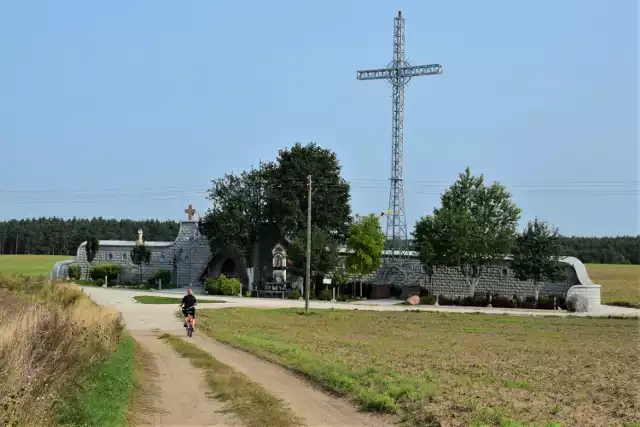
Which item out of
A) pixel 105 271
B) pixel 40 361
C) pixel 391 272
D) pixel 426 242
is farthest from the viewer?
pixel 105 271

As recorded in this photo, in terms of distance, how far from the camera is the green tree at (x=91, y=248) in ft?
203

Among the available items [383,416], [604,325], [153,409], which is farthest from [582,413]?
[604,325]

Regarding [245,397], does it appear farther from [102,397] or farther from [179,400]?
[102,397]

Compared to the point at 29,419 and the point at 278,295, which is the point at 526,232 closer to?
the point at 278,295

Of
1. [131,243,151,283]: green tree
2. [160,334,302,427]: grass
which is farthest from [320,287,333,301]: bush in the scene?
[160,334,302,427]: grass

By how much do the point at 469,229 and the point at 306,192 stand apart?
13093 mm

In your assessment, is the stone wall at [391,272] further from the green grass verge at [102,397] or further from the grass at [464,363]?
the green grass verge at [102,397]

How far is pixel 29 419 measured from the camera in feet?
22.5

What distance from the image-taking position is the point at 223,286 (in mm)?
52375

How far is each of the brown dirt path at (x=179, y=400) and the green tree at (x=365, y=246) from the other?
115 ft

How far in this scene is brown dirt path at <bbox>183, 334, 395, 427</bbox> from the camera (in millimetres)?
9305

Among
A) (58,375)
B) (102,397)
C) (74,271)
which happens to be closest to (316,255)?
(74,271)

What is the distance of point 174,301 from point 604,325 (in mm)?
24607

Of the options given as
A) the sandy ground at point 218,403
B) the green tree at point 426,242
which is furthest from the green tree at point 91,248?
the sandy ground at point 218,403
